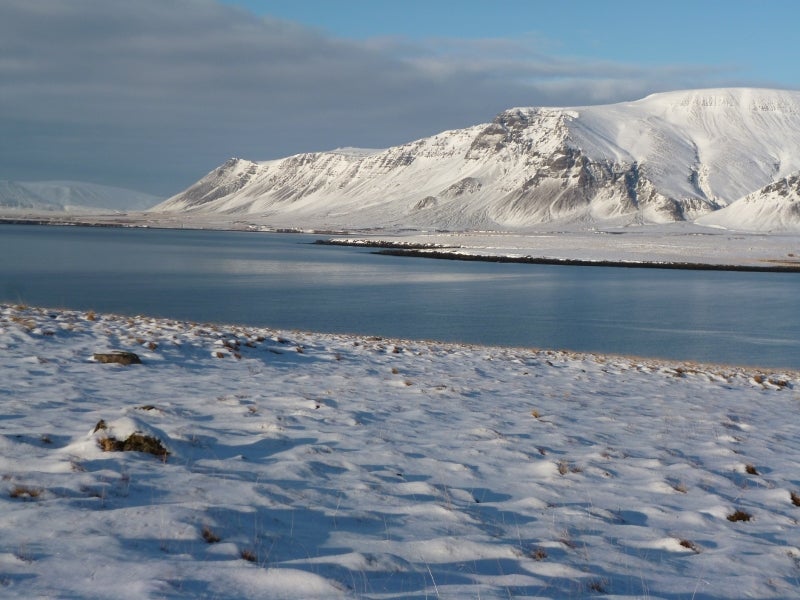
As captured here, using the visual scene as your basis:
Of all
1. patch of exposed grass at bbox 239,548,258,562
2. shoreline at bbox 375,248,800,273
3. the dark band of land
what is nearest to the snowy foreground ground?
patch of exposed grass at bbox 239,548,258,562

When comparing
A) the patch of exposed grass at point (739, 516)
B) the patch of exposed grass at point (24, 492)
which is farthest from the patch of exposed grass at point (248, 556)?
the patch of exposed grass at point (739, 516)

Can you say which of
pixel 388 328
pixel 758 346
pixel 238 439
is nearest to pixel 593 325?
pixel 758 346

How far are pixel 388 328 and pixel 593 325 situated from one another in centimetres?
1204

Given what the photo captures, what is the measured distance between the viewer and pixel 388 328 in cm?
3744

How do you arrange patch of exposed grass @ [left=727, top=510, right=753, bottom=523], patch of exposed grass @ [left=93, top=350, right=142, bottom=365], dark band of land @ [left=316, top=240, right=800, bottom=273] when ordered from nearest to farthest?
patch of exposed grass @ [left=727, top=510, right=753, bottom=523], patch of exposed grass @ [left=93, top=350, right=142, bottom=365], dark band of land @ [left=316, top=240, right=800, bottom=273]

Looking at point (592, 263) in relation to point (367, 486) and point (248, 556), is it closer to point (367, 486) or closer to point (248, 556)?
point (367, 486)

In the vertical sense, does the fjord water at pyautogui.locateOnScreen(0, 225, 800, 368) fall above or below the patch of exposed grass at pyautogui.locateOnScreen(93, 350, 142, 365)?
below

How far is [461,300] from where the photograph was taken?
53.8 meters

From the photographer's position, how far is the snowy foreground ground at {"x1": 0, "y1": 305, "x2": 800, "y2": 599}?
5.90 meters

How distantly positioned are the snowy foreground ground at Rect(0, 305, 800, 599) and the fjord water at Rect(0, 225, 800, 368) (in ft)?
68.3

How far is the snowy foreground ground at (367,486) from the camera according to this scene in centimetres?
590

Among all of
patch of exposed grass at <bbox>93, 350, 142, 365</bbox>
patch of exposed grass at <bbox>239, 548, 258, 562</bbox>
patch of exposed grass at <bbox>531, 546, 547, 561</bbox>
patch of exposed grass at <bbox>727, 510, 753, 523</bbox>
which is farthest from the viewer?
patch of exposed grass at <bbox>93, 350, 142, 365</bbox>

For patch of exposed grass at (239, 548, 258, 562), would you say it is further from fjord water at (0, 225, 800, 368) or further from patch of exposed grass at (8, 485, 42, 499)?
fjord water at (0, 225, 800, 368)

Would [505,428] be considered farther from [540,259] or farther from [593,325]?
[540,259]
